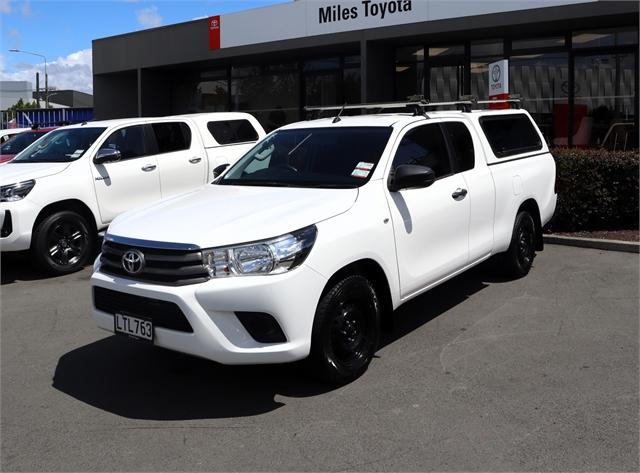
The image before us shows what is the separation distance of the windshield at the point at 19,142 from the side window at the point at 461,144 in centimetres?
949

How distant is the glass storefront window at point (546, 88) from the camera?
1370 centimetres

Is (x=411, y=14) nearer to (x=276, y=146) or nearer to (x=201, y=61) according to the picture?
(x=201, y=61)

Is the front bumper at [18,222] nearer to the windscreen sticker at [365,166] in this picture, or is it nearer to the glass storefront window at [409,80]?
the windscreen sticker at [365,166]

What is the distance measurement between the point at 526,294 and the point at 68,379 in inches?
171

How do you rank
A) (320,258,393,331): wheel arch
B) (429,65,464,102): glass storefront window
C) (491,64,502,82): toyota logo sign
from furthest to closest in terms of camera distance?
1. (429,65,464,102): glass storefront window
2. (491,64,502,82): toyota logo sign
3. (320,258,393,331): wheel arch

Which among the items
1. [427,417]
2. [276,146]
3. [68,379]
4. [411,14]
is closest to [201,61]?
[411,14]

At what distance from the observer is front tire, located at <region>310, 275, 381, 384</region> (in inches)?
162

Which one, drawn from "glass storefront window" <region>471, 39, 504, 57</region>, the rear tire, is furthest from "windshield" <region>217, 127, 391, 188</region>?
"glass storefront window" <region>471, 39, 504, 57</region>

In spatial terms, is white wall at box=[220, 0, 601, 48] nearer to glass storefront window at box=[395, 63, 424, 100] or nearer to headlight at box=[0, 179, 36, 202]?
glass storefront window at box=[395, 63, 424, 100]

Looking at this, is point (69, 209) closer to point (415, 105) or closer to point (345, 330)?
point (415, 105)

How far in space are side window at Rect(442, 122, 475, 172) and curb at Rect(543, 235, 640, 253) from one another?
353cm

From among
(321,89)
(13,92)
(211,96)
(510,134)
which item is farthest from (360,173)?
(13,92)

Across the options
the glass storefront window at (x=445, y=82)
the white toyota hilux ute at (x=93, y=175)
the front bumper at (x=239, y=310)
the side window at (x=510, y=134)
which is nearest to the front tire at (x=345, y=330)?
the front bumper at (x=239, y=310)

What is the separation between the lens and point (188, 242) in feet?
13.0
